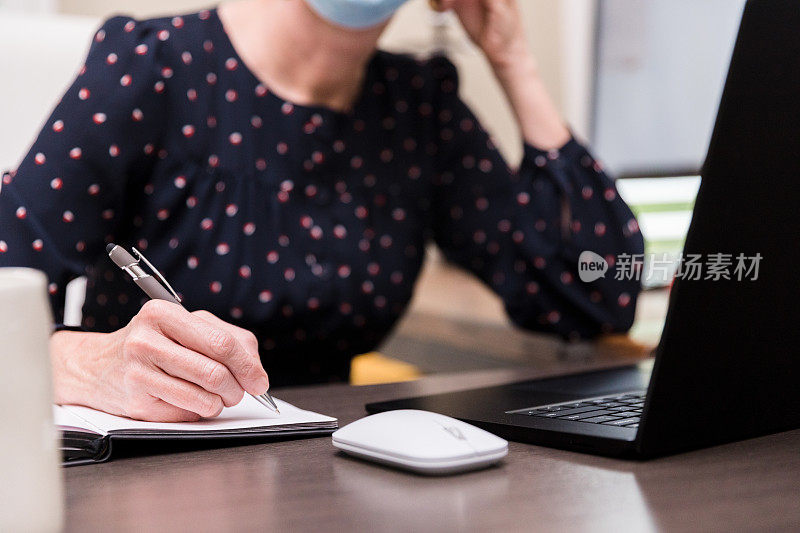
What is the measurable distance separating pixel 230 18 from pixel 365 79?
0.19m

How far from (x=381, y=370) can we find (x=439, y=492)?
1.11 meters

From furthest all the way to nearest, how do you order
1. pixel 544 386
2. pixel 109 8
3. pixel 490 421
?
pixel 109 8 < pixel 544 386 < pixel 490 421

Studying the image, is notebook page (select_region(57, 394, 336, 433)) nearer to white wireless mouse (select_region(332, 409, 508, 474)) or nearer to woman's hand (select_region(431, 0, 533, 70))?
white wireless mouse (select_region(332, 409, 508, 474))

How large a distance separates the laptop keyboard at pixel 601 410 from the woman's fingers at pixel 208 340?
189 millimetres

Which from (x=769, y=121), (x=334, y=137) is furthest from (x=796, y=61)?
(x=334, y=137)

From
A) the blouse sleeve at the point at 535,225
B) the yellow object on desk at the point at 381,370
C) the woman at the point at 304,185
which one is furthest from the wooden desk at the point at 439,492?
the yellow object on desk at the point at 381,370

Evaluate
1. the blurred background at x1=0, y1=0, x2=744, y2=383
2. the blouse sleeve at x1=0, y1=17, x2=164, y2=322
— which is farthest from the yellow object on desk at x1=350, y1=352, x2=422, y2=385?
the blouse sleeve at x1=0, y1=17, x2=164, y2=322

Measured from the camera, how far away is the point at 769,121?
1.53 ft

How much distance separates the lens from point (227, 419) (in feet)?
1.97

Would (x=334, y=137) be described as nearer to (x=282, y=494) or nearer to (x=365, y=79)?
(x=365, y=79)

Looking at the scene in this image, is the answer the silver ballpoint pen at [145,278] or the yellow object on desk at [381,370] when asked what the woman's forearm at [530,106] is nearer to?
the yellow object on desk at [381,370]

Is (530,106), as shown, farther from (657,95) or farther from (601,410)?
(657,95)

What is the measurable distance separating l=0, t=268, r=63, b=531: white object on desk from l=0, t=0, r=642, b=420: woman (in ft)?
1.53

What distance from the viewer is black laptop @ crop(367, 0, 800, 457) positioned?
45 cm
